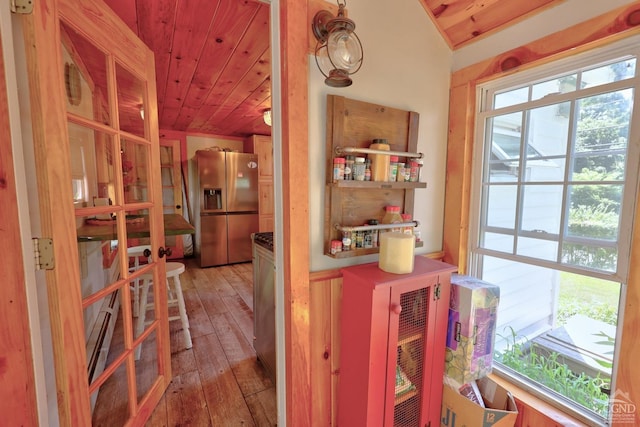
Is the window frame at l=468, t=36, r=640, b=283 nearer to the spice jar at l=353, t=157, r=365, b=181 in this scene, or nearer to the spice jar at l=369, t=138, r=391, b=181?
the spice jar at l=369, t=138, r=391, b=181

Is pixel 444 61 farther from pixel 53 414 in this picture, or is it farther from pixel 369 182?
pixel 53 414

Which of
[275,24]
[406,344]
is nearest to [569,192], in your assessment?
[406,344]

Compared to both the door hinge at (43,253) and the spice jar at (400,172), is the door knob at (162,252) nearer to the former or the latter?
the door hinge at (43,253)

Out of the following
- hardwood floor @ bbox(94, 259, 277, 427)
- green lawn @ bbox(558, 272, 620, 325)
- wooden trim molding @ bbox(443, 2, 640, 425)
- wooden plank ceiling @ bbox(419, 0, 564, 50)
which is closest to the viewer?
wooden trim molding @ bbox(443, 2, 640, 425)

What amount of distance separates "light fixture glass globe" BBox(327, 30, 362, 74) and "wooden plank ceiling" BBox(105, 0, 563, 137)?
267 millimetres

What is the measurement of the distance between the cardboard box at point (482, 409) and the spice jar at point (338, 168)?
1.24 metres

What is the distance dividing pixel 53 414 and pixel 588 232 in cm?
230

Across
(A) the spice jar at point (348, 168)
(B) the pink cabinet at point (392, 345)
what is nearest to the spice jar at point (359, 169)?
(A) the spice jar at point (348, 168)

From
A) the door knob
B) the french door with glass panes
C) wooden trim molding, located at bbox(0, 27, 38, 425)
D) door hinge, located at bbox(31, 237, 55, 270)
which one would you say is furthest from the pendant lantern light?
the door knob

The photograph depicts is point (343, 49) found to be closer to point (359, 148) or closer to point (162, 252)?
point (359, 148)

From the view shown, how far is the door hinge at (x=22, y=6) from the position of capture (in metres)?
0.81

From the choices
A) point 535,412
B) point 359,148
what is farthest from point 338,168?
point 535,412

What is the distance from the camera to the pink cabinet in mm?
1160

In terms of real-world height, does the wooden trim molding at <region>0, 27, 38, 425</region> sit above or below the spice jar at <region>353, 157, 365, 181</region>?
below
